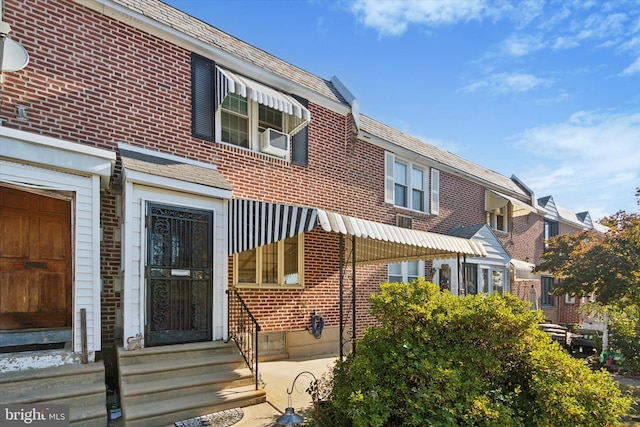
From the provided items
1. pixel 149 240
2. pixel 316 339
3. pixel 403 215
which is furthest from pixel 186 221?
pixel 403 215

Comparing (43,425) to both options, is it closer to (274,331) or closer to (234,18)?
(274,331)

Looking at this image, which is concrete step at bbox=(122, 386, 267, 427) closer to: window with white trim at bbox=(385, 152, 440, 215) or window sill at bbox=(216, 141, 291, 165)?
window sill at bbox=(216, 141, 291, 165)

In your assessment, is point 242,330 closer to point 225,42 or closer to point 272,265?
point 272,265

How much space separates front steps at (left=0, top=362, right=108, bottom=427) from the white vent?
8899mm

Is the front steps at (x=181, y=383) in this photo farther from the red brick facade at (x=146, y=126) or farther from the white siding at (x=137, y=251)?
the red brick facade at (x=146, y=126)

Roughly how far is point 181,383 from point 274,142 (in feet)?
17.5

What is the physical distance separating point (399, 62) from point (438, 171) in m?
5.63

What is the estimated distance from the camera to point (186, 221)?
5.95 metres

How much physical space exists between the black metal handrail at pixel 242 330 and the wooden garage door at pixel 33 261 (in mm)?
2759

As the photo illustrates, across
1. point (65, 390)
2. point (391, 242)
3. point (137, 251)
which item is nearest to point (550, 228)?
point (391, 242)

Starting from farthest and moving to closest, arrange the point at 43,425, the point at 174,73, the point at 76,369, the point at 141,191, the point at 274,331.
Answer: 1. the point at 274,331
2. the point at 174,73
3. the point at 141,191
4. the point at 76,369
5. the point at 43,425

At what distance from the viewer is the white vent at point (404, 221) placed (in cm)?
1161

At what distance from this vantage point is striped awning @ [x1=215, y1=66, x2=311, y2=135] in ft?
23.9

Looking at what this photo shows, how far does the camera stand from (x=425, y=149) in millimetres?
13680
